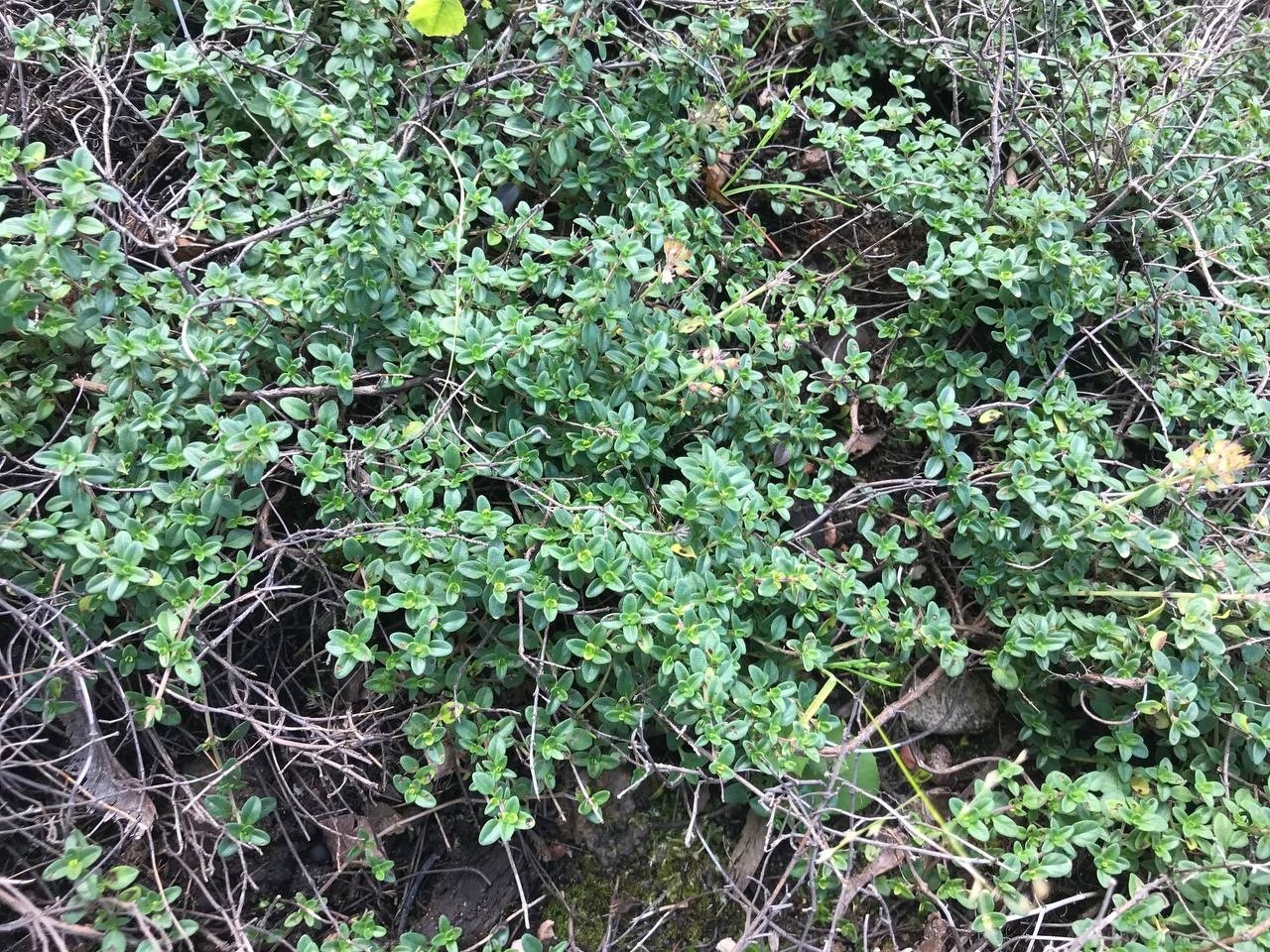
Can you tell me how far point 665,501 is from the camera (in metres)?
2.27

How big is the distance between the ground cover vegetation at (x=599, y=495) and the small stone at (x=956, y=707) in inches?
0.8

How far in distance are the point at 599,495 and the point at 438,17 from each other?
1.37 metres

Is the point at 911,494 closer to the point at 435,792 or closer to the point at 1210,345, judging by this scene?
the point at 1210,345

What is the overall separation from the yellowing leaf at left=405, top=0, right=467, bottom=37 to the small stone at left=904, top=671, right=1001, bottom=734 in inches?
90.9

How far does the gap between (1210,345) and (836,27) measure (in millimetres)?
1691

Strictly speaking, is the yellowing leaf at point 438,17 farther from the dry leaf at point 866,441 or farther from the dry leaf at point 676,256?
the dry leaf at point 866,441

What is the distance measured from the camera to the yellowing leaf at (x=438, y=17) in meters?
2.32

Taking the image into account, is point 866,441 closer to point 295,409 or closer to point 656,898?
point 656,898

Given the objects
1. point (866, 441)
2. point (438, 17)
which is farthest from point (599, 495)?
point (438, 17)

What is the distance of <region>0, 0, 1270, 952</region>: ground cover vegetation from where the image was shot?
2043 millimetres

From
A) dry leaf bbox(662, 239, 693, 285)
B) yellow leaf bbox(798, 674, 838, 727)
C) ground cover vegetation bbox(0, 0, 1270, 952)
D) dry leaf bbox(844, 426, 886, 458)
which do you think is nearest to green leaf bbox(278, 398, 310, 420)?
ground cover vegetation bbox(0, 0, 1270, 952)

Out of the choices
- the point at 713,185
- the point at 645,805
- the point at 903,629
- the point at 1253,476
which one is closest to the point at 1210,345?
the point at 1253,476

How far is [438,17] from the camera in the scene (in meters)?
2.34

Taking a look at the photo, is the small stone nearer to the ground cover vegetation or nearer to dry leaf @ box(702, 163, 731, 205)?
the ground cover vegetation
